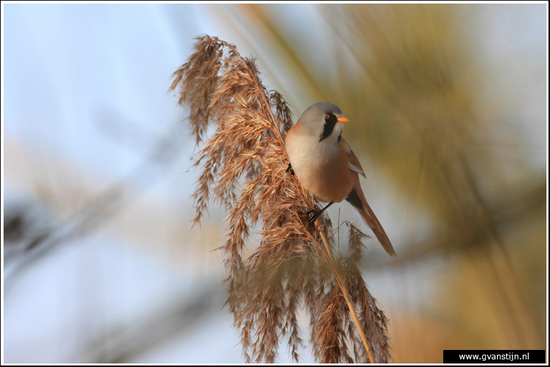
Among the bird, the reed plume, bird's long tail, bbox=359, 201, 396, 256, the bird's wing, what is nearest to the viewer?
the reed plume

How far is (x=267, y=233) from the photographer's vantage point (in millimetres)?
1561

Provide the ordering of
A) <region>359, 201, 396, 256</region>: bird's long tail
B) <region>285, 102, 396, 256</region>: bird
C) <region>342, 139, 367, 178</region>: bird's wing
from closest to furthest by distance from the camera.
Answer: <region>285, 102, 396, 256</region>: bird, <region>359, 201, 396, 256</region>: bird's long tail, <region>342, 139, 367, 178</region>: bird's wing

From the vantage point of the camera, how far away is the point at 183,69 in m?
1.90

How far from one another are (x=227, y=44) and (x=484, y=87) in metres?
1.03

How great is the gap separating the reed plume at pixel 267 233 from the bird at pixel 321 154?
2.2 inches

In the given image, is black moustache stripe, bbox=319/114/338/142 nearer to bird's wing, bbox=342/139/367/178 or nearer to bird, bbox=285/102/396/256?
bird, bbox=285/102/396/256

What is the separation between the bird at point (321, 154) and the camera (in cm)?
174

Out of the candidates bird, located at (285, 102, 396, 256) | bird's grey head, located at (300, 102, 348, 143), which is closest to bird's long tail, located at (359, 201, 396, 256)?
bird, located at (285, 102, 396, 256)

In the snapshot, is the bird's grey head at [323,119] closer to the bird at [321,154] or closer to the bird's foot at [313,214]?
the bird at [321,154]

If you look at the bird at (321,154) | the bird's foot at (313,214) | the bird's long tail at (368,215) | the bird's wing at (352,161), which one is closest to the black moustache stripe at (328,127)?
the bird at (321,154)

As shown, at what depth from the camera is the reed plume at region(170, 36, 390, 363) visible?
1.42 meters

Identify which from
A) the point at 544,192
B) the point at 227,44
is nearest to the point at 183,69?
the point at 227,44

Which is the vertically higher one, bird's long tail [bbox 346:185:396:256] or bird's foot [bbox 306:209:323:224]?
bird's long tail [bbox 346:185:396:256]

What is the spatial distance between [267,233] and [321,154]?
1.54 ft
